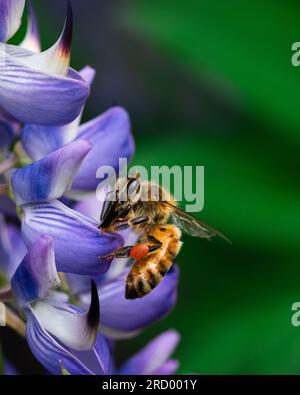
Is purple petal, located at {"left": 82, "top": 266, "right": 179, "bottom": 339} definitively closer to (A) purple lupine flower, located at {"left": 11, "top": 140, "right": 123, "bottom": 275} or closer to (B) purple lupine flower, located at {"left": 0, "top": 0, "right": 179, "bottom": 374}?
(B) purple lupine flower, located at {"left": 0, "top": 0, "right": 179, "bottom": 374}

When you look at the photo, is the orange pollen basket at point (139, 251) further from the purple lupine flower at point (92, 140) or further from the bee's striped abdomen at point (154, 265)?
the purple lupine flower at point (92, 140)

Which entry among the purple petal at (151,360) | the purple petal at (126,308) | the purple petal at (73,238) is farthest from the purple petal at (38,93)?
the purple petal at (151,360)

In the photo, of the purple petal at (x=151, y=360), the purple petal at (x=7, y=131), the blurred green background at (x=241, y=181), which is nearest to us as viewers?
the purple petal at (x=7, y=131)

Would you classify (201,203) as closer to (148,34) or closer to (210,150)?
(210,150)

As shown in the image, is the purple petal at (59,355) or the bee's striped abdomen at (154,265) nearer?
the purple petal at (59,355)

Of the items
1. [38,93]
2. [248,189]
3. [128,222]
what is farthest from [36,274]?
[248,189]

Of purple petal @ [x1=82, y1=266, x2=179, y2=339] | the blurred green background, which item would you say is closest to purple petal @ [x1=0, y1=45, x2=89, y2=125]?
purple petal @ [x1=82, y1=266, x2=179, y2=339]
